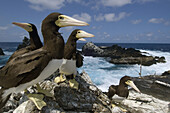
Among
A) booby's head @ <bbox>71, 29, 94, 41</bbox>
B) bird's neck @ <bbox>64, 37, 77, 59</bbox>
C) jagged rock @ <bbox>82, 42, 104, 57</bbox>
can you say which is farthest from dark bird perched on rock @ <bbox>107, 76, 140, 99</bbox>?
jagged rock @ <bbox>82, 42, 104, 57</bbox>

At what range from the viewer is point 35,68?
1.98 m

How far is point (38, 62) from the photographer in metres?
2.01

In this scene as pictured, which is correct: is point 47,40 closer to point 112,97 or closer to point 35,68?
point 35,68

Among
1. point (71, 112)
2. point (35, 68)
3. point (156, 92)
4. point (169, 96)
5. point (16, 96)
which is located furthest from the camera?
point (156, 92)

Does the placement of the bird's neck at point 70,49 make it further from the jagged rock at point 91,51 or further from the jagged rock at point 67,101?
the jagged rock at point 91,51

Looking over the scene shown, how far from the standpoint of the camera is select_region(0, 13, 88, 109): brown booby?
1986mm

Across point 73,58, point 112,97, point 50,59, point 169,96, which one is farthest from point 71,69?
point 169,96

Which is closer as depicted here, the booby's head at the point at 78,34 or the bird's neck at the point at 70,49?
the booby's head at the point at 78,34

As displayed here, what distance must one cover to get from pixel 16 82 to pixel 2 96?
458 millimetres

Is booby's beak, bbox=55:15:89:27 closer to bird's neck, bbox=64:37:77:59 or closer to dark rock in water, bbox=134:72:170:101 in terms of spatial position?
bird's neck, bbox=64:37:77:59

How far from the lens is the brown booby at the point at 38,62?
199 centimetres

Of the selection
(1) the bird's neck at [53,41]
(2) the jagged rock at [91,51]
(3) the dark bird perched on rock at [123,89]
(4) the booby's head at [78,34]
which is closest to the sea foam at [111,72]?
(3) the dark bird perched on rock at [123,89]

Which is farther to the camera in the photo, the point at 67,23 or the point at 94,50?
the point at 94,50

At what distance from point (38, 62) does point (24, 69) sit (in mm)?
250
